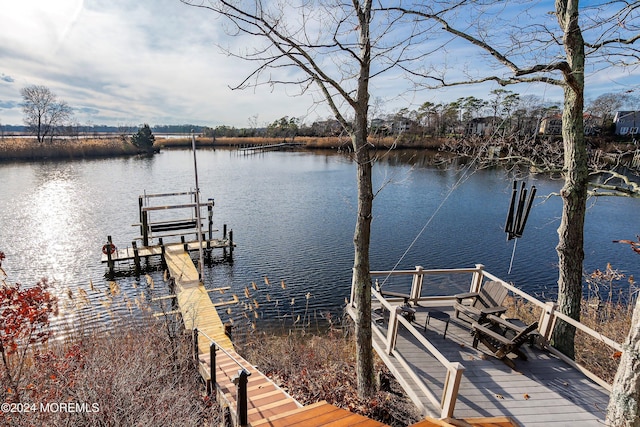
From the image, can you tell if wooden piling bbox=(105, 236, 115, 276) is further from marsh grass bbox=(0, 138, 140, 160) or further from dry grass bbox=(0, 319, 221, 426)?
marsh grass bbox=(0, 138, 140, 160)

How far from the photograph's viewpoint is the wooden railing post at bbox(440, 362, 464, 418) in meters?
3.91

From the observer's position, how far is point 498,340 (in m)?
5.29

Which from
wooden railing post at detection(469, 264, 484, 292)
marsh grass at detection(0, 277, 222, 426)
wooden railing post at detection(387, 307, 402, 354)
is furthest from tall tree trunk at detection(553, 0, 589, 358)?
marsh grass at detection(0, 277, 222, 426)

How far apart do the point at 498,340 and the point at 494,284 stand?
1.62 m

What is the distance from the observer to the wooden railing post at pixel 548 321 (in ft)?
18.5

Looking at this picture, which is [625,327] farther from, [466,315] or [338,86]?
[338,86]

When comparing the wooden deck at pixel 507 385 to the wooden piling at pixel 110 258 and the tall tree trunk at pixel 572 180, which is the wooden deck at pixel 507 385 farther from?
the wooden piling at pixel 110 258

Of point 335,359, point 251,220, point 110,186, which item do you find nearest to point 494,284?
point 335,359

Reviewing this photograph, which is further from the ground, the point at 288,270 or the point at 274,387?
the point at 274,387

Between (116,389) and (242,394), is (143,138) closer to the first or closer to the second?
(116,389)

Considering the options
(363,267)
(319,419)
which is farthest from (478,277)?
(319,419)

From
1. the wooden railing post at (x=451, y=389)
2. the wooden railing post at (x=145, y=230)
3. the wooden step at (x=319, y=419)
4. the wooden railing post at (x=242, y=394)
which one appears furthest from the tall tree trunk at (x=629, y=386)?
the wooden railing post at (x=145, y=230)

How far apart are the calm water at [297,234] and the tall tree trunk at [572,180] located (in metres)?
0.48

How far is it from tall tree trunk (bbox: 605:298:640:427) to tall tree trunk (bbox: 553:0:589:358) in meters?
2.87
